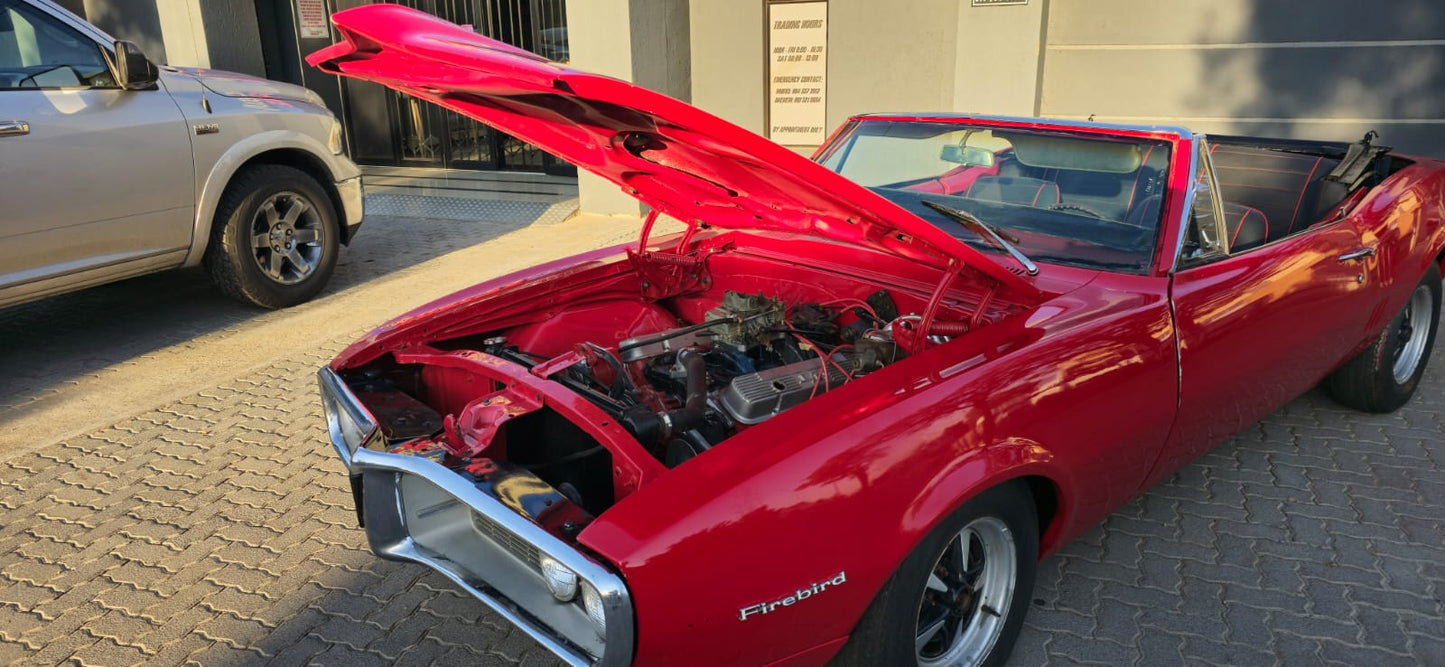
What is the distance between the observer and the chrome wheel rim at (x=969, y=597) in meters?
2.53

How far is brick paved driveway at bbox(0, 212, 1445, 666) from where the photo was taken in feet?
9.54

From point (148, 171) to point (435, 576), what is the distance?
3.75m

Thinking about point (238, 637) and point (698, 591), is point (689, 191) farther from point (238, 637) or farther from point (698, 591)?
point (238, 637)

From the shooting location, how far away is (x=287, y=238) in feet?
21.2

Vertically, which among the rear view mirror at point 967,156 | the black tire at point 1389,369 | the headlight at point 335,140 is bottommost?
the black tire at point 1389,369

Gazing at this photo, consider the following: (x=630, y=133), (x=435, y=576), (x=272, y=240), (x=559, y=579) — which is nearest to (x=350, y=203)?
(x=272, y=240)

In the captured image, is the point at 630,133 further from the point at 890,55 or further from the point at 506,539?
the point at 890,55

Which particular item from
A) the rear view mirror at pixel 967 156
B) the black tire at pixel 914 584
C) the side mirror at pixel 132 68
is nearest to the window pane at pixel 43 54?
the side mirror at pixel 132 68

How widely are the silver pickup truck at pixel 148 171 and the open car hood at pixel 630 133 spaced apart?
3.38m

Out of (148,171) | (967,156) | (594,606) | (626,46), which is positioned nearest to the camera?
(594,606)

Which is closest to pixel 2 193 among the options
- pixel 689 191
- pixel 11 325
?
pixel 11 325

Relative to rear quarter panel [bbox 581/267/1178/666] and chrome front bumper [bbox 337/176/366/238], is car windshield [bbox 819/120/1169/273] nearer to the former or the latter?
rear quarter panel [bbox 581/267/1178/666]

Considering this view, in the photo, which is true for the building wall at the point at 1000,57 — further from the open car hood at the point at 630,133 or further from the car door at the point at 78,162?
the car door at the point at 78,162

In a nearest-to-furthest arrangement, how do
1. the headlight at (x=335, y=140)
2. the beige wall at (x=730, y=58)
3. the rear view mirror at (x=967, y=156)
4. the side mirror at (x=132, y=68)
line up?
1. the rear view mirror at (x=967, y=156)
2. the side mirror at (x=132, y=68)
3. the headlight at (x=335, y=140)
4. the beige wall at (x=730, y=58)
